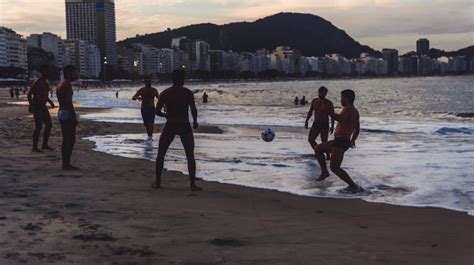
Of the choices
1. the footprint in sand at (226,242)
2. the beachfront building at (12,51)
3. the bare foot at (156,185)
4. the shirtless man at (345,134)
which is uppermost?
the beachfront building at (12,51)

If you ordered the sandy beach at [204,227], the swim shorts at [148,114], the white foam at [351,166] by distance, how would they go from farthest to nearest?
1. the swim shorts at [148,114]
2. the white foam at [351,166]
3. the sandy beach at [204,227]

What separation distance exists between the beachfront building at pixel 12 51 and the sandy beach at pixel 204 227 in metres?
179

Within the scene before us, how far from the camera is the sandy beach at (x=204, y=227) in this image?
13.6 ft

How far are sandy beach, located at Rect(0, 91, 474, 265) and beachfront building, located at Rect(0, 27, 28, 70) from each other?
179071 mm

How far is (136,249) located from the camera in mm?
4289

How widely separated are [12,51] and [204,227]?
612 ft

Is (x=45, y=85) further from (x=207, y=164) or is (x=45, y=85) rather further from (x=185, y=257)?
(x=185, y=257)

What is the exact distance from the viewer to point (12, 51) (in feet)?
582

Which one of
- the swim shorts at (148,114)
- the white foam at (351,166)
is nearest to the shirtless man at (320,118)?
the white foam at (351,166)

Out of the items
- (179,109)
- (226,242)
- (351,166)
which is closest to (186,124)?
(179,109)

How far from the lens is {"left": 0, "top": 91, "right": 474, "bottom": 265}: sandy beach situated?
13.6 ft

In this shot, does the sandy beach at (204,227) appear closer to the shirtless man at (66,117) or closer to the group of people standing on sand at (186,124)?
the group of people standing on sand at (186,124)

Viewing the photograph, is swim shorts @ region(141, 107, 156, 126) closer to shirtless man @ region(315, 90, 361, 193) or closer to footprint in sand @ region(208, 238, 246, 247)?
shirtless man @ region(315, 90, 361, 193)

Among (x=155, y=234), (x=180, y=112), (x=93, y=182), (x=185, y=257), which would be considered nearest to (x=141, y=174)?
(x=93, y=182)
